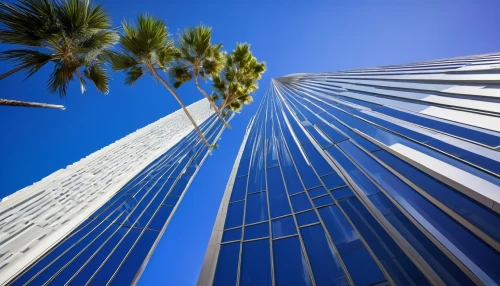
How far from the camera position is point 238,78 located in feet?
48.0

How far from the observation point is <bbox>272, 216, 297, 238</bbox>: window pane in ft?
25.1

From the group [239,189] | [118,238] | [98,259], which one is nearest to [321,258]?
[239,189]

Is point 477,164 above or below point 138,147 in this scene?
below

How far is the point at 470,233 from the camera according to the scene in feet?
14.5

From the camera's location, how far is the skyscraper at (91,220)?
28.2 ft

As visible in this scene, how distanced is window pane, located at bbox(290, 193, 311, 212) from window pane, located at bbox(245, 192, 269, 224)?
1162mm

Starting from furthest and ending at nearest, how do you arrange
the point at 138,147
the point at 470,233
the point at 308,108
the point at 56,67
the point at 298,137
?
the point at 138,147 < the point at 308,108 < the point at 298,137 < the point at 56,67 < the point at 470,233

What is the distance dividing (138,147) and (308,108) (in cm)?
1686

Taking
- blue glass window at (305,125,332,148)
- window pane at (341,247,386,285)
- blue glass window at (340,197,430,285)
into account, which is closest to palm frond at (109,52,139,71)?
blue glass window at (340,197,430,285)

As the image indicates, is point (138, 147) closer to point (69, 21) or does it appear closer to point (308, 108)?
point (308, 108)

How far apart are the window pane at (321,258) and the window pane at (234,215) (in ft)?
9.88

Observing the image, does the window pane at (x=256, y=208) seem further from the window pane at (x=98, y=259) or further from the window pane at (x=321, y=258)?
the window pane at (x=98, y=259)

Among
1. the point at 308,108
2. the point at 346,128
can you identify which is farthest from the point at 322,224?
the point at 308,108

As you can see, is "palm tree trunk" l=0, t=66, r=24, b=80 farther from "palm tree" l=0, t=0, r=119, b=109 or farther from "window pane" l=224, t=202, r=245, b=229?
"window pane" l=224, t=202, r=245, b=229
